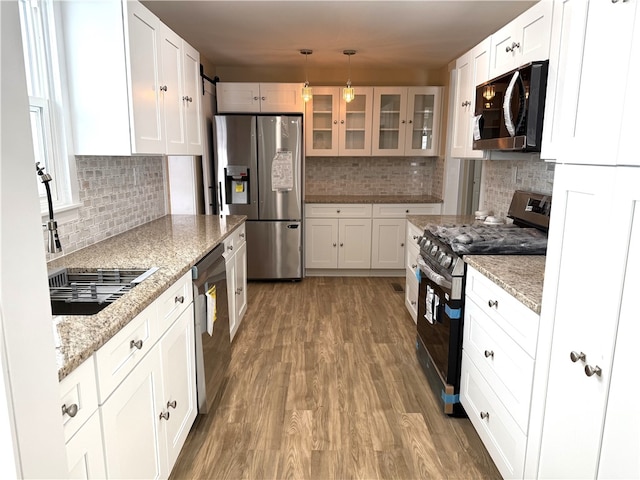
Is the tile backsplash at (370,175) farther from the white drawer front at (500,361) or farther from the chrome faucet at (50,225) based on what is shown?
the chrome faucet at (50,225)

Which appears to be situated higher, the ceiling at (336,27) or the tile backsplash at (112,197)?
the ceiling at (336,27)

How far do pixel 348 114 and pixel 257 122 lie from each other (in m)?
1.10

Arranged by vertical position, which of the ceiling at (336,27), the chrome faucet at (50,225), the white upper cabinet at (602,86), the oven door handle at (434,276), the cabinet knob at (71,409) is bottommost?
the oven door handle at (434,276)

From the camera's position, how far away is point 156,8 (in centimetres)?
299

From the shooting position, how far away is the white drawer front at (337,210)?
4.73m

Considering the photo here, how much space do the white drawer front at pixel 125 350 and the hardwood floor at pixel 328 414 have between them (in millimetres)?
789

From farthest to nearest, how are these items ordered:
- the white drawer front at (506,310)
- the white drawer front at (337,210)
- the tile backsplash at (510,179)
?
the white drawer front at (337,210) → the tile backsplash at (510,179) → the white drawer front at (506,310)

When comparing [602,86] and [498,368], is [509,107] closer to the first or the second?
[602,86]

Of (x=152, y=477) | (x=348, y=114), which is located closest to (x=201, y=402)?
(x=152, y=477)

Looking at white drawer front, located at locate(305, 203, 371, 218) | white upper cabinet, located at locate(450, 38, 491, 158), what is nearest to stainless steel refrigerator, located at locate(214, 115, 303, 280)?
white drawer front, located at locate(305, 203, 371, 218)

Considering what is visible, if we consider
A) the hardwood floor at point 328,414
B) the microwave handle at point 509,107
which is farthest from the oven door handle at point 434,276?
the microwave handle at point 509,107

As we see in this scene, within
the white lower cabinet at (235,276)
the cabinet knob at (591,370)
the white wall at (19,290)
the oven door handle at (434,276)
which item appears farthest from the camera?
the white lower cabinet at (235,276)

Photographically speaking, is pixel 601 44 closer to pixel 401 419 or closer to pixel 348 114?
pixel 401 419

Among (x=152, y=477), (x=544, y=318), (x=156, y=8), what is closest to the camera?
(x=544, y=318)
